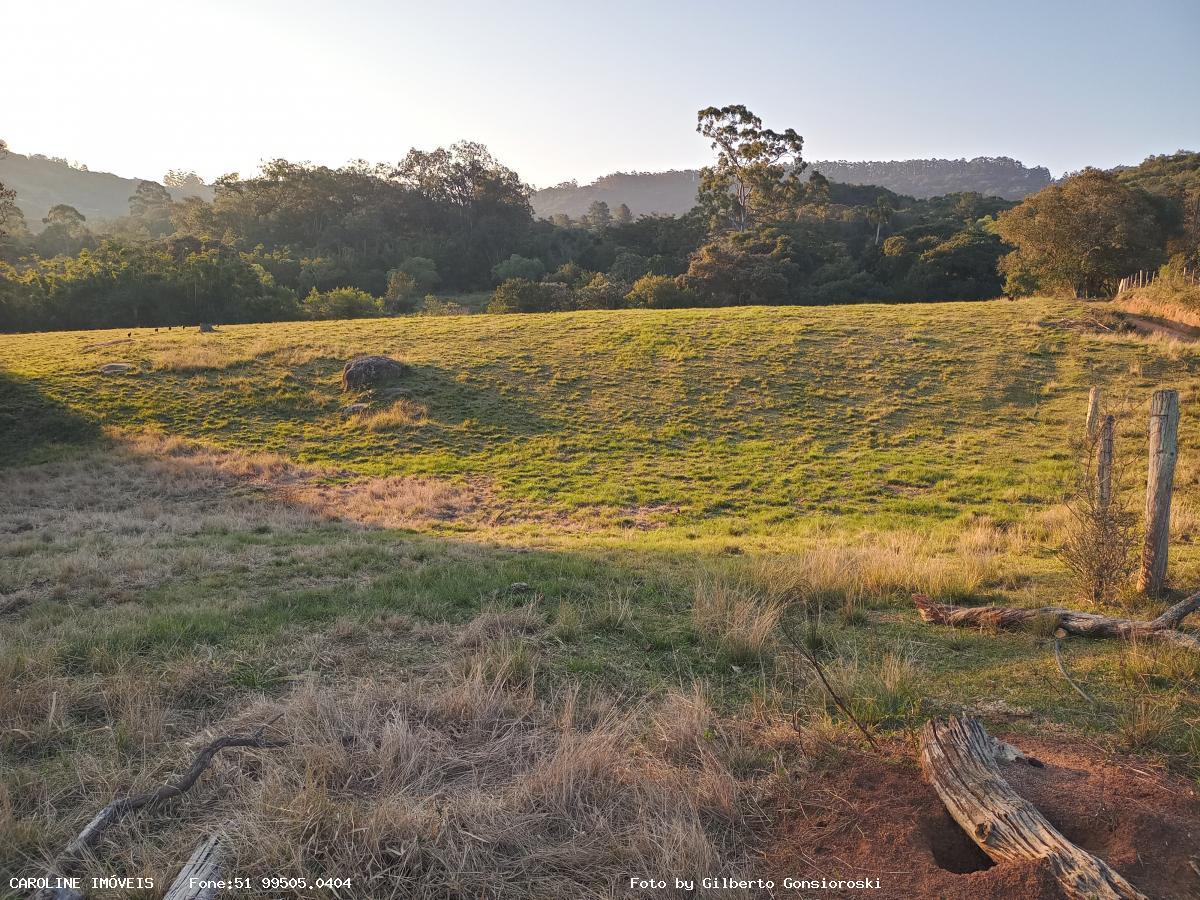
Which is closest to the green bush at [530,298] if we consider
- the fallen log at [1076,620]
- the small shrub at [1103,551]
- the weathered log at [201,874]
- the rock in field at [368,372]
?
the rock in field at [368,372]

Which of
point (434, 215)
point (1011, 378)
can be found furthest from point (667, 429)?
point (434, 215)

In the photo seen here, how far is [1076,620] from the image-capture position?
19.4ft

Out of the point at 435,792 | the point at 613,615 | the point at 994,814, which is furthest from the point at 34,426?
the point at 994,814

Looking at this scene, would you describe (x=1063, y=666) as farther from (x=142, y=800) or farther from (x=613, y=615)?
(x=142, y=800)

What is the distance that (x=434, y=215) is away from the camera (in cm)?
8444

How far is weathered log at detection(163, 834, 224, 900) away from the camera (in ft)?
9.42

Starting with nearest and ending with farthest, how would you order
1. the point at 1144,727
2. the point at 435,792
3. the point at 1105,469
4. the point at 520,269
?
the point at 435,792, the point at 1144,727, the point at 1105,469, the point at 520,269

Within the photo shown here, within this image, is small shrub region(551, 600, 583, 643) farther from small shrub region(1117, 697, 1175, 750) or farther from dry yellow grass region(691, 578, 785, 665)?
small shrub region(1117, 697, 1175, 750)

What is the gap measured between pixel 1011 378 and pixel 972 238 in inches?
1560

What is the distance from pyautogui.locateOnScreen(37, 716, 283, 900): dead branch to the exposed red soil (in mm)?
3185

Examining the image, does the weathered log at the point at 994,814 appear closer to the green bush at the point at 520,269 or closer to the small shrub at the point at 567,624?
the small shrub at the point at 567,624

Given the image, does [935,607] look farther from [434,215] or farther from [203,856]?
[434,215]

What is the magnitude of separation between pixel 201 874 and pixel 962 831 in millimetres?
3714

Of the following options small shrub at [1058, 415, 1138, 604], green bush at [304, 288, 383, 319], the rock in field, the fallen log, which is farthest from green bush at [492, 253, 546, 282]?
the fallen log
